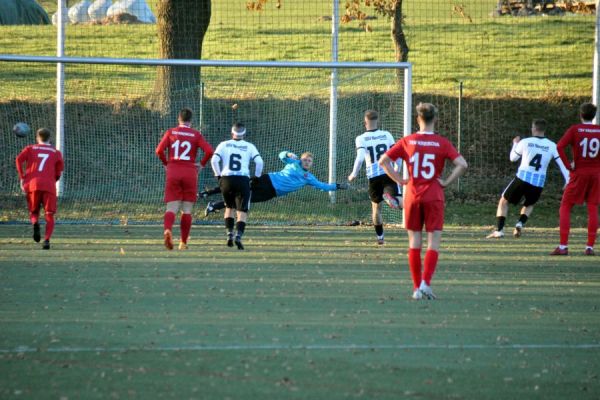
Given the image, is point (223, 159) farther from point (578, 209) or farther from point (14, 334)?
point (578, 209)

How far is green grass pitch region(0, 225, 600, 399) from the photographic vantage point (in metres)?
6.14

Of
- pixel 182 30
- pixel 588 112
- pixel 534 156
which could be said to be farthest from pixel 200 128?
pixel 588 112

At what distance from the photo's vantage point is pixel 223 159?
1347cm

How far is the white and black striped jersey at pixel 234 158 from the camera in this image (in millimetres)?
13383

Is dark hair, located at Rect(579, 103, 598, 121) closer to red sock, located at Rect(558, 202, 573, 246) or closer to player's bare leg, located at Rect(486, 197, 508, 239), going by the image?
red sock, located at Rect(558, 202, 573, 246)

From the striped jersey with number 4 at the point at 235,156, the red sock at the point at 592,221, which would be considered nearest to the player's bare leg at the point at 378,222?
the striped jersey with number 4 at the point at 235,156

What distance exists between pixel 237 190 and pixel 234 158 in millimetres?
433

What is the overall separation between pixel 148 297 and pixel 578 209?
12490 millimetres

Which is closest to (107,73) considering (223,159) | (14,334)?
(223,159)

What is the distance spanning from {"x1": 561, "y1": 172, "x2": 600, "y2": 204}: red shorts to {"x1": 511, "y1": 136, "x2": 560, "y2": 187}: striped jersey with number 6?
62.6 inches

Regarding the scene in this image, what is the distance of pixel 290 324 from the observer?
806 cm

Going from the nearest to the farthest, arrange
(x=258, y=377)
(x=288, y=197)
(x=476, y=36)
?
(x=258, y=377) → (x=288, y=197) → (x=476, y=36)

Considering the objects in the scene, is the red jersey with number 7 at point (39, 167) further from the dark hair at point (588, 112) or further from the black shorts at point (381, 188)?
the dark hair at point (588, 112)

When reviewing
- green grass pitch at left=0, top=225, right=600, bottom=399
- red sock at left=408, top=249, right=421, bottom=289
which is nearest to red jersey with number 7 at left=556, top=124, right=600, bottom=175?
green grass pitch at left=0, top=225, right=600, bottom=399
